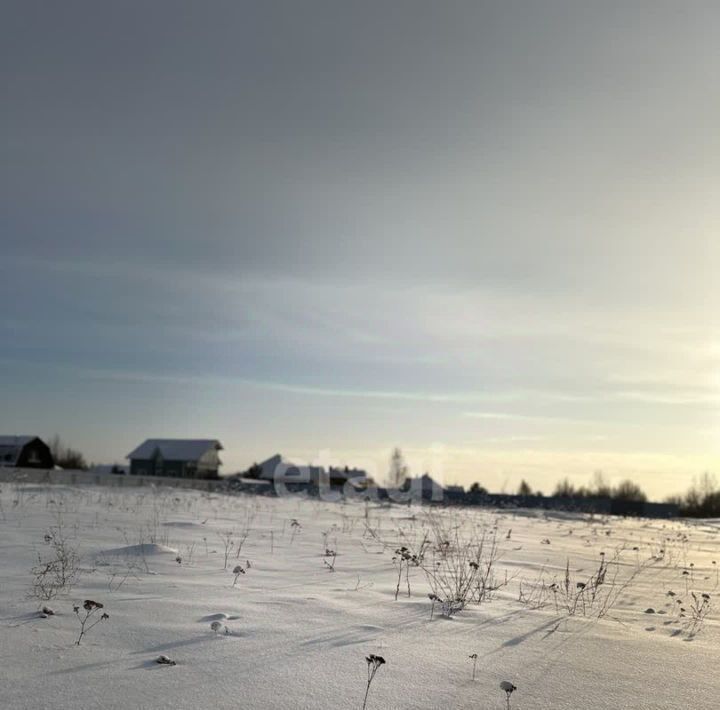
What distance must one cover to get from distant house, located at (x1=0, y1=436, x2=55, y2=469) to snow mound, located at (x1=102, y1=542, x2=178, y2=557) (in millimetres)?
58441

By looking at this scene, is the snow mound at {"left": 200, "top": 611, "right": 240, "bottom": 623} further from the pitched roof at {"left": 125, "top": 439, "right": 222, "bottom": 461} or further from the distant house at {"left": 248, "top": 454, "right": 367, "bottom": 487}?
the pitched roof at {"left": 125, "top": 439, "right": 222, "bottom": 461}

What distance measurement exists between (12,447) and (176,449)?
47.5 feet

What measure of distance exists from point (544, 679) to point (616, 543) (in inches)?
385

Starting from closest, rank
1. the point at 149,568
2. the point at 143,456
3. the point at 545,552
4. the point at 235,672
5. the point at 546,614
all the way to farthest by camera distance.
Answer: the point at 235,672 → the point at 546,614 → the point at 149,568 → the point at 545,552 → the point at 143,456

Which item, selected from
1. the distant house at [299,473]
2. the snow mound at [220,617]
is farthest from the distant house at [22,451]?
the snow mound at [220,617]

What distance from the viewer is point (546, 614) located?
4.34 m

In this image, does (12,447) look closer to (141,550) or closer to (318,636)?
(141,550)

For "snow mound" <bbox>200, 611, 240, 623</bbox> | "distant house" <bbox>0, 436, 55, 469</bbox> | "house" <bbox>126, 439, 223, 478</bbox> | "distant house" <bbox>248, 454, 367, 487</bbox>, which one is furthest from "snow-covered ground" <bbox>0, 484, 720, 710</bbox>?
"distant house" <bbox>0, 436, 55, 469</bbox>

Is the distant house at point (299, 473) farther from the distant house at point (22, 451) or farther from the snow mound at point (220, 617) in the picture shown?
the snow mound at point (220, 617)

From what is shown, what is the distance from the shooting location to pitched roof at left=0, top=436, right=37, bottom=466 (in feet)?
187

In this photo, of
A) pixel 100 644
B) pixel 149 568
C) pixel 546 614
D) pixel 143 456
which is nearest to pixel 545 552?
pixel 546 614

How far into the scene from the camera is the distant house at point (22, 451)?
2247 inches

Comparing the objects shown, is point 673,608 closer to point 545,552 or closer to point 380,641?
point 380,641

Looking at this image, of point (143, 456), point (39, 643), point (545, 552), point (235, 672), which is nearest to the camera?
point (235, 672)
